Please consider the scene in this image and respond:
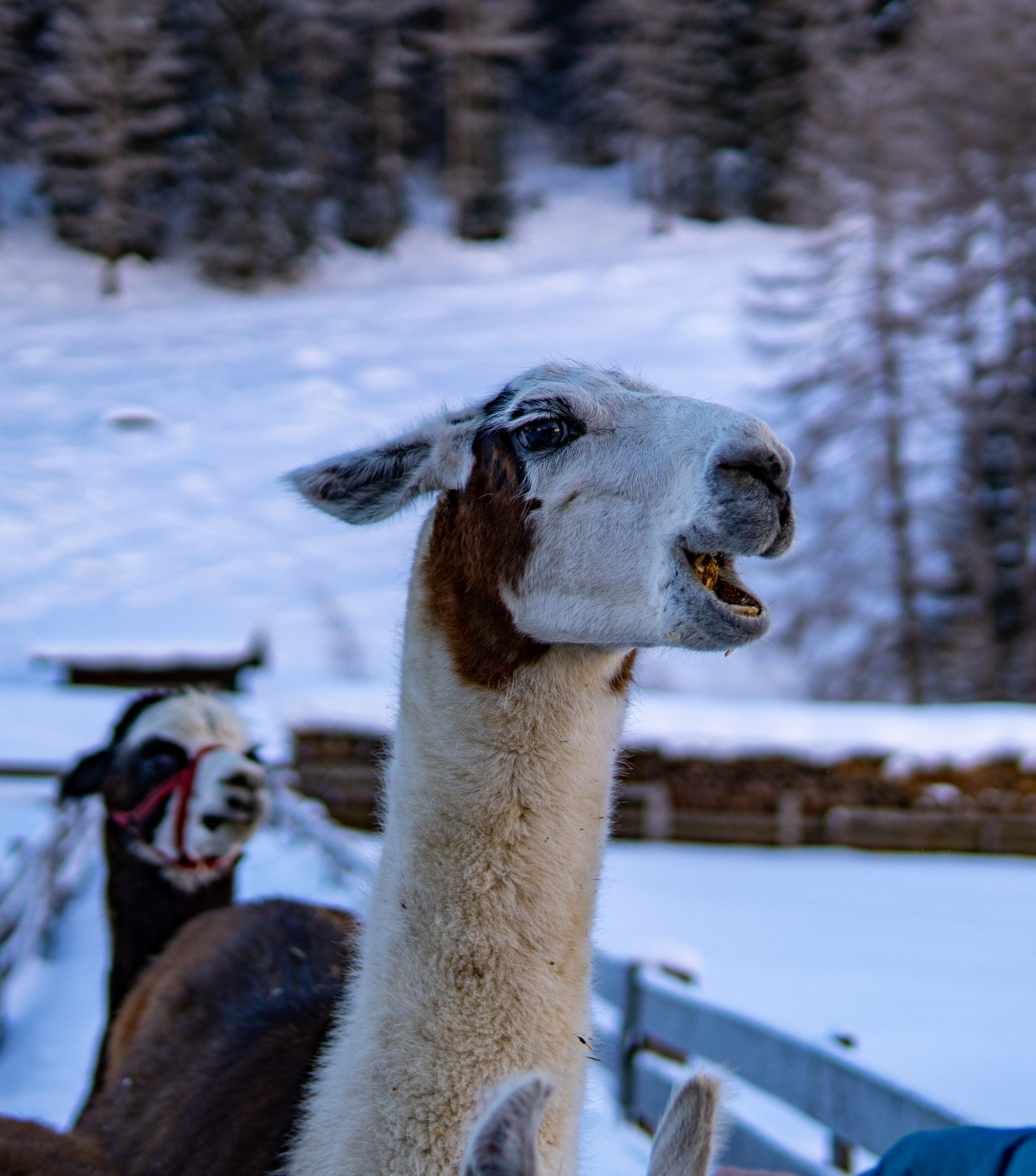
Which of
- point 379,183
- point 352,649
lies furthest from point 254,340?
point 379,183

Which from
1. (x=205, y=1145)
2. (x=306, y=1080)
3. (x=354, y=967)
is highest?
(x=354, y=967)

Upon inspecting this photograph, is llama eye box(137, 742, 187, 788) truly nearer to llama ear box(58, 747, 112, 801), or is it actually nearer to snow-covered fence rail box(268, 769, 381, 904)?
llama ear box(58, 747, 112, 801)

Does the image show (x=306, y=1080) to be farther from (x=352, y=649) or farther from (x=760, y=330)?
(x=760, y=330)

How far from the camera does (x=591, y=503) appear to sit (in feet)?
7.03

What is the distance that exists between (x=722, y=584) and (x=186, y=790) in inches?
115

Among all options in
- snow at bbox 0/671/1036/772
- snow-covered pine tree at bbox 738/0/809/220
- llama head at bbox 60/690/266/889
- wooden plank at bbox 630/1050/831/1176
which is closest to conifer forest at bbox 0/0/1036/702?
snow-covered pine tree at bbox 738/0/809/220

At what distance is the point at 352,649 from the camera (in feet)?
54.1


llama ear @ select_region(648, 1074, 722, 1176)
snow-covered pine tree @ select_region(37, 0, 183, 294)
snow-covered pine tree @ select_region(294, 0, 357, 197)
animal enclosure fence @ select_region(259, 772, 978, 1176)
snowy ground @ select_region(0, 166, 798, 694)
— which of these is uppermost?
snow-covered pine tree @ select_region(294, 0, 357, 197)

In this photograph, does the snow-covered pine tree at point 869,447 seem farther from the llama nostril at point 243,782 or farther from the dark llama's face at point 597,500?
the dark llama's face at point 597,500

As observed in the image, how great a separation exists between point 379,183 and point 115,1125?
124 ft

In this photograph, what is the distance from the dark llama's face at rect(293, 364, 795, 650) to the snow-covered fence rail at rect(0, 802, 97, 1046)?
3577mm

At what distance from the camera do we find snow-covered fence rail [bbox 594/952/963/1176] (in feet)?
10.8

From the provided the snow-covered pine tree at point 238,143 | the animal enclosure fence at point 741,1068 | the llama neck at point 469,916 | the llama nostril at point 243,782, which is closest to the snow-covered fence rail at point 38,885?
the llama nostril at point 243,782

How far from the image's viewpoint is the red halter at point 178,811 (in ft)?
14.2
